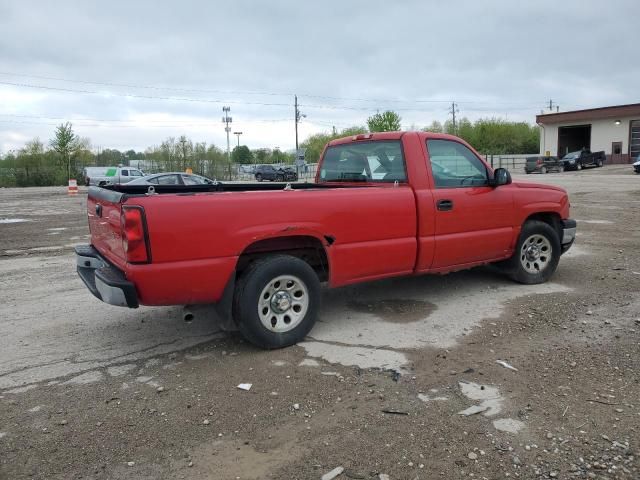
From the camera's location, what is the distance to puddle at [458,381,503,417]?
3.33m

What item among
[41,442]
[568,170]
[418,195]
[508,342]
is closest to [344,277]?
[418,195]

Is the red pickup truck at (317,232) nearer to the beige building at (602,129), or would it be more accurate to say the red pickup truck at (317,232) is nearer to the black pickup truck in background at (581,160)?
the black pickup truck in background at (581,160)

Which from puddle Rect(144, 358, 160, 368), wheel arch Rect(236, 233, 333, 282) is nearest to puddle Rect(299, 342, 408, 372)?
wheel arch Rect(236, 233, 333, 282)

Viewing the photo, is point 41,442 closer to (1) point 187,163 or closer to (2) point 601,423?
(2) point 601,423

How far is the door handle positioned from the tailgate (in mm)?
3037

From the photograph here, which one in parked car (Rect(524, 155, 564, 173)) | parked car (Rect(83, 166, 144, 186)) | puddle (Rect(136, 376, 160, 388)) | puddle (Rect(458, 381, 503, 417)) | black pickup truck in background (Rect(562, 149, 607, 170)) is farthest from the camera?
black pickup truck in background (Rect(562, 149, 607, 170))

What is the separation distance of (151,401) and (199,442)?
26.9 inches

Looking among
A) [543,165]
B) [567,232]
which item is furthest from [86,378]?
[543,165]

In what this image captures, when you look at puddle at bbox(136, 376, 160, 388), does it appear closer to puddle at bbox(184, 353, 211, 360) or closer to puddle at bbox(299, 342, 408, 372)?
puddle at bbox(184, 353, 211, 360)

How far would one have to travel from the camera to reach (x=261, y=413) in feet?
11.1

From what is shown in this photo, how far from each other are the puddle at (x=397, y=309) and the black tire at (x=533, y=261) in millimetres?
1326

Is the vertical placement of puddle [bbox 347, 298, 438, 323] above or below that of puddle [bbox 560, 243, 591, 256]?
below

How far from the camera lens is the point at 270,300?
439 cm

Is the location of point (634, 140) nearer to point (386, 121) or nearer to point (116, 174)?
point (386, 121)
